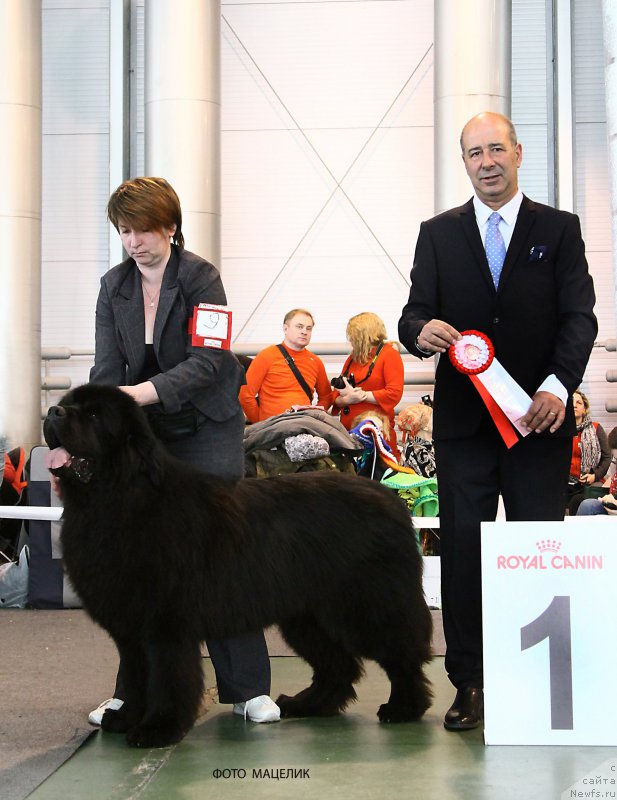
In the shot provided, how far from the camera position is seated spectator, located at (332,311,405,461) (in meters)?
6.64

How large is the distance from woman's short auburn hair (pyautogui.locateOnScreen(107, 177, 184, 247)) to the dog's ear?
0.71m

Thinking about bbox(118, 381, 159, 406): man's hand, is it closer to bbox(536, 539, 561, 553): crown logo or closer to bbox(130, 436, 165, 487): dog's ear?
bbox(130, 436, 165, 487): dog's ear

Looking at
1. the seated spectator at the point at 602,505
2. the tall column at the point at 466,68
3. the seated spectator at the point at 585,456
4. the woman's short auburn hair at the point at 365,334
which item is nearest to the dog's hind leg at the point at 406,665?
the seated spectator at the point at 602,505

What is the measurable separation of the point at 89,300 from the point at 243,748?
7041 millimetres

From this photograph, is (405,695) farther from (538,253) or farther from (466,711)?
(538,253)

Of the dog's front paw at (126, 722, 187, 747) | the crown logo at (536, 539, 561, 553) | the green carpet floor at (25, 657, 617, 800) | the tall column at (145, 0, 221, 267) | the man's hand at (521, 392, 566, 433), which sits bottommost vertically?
the green carpet floor at (25, 657, 617, 800)

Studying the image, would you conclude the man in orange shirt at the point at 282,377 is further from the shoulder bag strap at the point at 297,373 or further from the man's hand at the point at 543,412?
the man's hand at the point at 543,412

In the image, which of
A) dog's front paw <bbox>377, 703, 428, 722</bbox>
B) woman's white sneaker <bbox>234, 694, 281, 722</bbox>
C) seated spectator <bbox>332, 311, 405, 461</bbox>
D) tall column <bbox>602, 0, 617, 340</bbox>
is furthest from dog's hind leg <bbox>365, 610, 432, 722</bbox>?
seated spectator <bbox>332, 311, 405, 461</bbox>

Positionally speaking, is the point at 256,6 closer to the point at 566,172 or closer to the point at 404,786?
the point at 566,172

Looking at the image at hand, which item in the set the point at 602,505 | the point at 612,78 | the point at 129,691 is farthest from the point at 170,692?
the point at 602,505

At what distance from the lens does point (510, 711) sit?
2.98 metres

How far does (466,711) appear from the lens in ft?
10.5

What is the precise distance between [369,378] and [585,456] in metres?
1.63

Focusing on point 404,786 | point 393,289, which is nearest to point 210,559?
point 404,786
